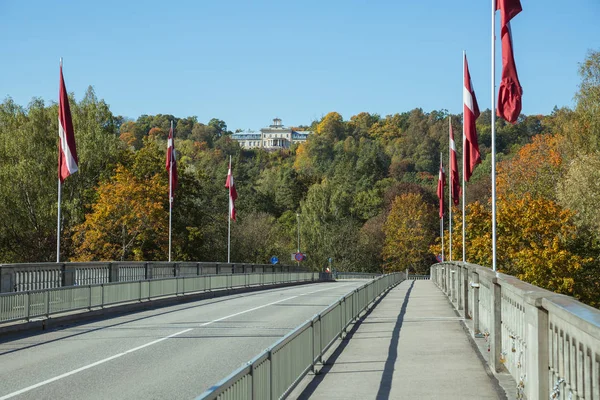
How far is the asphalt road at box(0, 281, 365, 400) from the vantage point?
41.3 feet

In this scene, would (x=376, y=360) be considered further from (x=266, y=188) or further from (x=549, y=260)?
(x=266, y=188)

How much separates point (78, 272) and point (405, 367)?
17.2 m

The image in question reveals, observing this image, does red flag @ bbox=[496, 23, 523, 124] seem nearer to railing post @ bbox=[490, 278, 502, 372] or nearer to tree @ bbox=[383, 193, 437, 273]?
railing post @ bbox=[490, 278, 502, 372]

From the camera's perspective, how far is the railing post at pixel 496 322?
12.0 metres

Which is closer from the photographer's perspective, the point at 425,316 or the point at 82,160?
the point at 425,316

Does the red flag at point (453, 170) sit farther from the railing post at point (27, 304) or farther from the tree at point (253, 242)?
the tree at point (253, 242)

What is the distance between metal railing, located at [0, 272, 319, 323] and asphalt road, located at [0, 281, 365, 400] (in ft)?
2.39

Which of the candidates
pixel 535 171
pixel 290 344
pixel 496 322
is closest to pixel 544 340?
pixel 290 344

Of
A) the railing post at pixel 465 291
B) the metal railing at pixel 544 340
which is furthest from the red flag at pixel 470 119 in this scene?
the metal railing at pixel 544 340

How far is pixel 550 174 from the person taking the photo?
8088 cm

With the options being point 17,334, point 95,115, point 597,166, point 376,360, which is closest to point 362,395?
point 376,360

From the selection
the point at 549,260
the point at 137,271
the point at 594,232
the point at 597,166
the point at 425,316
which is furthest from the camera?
the point at 549,260

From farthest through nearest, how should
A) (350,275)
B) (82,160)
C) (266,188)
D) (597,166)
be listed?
(266,188) → (350,275) → (82,160) → (597,166)

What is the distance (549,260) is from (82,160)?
122ft
